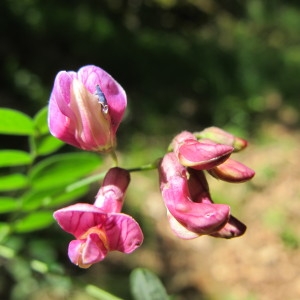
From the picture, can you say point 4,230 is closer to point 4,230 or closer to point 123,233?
point 4,230

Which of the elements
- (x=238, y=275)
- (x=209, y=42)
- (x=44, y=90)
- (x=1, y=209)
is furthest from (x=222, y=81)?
(x=1, y=209)

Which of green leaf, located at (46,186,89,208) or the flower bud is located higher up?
the flower bud

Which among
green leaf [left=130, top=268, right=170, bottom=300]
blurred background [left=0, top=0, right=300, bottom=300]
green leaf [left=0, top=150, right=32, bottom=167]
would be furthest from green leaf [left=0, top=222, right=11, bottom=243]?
blurred background [left=0, top=0, right=300, bottom=300]

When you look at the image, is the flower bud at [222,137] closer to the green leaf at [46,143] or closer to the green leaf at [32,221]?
the green leaf at [46,143]

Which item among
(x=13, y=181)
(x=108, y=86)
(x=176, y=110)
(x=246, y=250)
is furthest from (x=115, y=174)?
(x=176, y=110)

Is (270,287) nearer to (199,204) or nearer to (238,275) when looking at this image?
(238,275)

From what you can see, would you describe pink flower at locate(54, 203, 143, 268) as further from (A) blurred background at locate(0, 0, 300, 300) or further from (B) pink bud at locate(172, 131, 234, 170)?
(A) blurred background at locate(0, 0, 300, 300)
